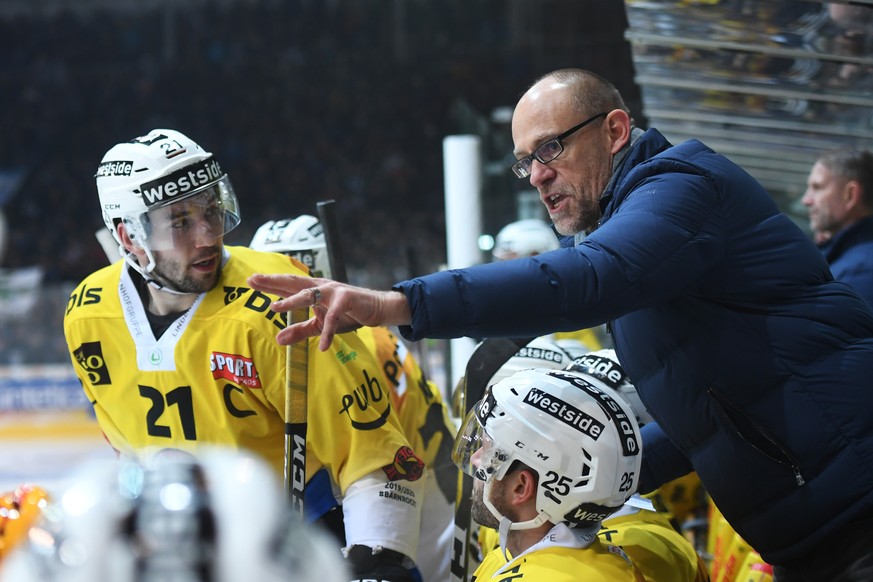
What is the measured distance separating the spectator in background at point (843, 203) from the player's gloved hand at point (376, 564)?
6.95ft

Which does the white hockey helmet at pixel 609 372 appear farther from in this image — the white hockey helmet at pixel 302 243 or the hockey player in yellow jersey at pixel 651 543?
the white hockey helmet at pixel 302 243

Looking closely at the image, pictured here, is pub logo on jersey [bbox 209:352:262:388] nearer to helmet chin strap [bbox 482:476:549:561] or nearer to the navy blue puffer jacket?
helmet chin strap [bbox 482:476:549:561]

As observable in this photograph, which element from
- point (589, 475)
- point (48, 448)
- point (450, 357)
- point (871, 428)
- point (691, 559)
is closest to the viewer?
point (871, 428)

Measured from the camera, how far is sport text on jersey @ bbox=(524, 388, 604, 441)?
212 cm

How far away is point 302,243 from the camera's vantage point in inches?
163

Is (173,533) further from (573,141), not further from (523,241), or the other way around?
(523,241)

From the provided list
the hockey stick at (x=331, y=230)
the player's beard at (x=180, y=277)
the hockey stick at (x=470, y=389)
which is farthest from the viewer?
the hockey stick at (x=331, y=230)

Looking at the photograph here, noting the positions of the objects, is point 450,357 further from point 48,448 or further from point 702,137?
point 48,448

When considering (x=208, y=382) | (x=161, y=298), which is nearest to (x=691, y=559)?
(x=208, y=382)

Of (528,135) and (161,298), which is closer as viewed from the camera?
(528,135)

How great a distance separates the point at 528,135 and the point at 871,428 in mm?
900

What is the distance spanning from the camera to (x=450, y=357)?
5391mm

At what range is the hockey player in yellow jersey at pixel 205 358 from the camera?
2.53 m

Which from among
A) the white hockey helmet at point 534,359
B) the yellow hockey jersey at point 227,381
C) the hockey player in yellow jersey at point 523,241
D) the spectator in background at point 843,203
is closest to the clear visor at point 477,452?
the yellow hockey jersey at point 227,381
